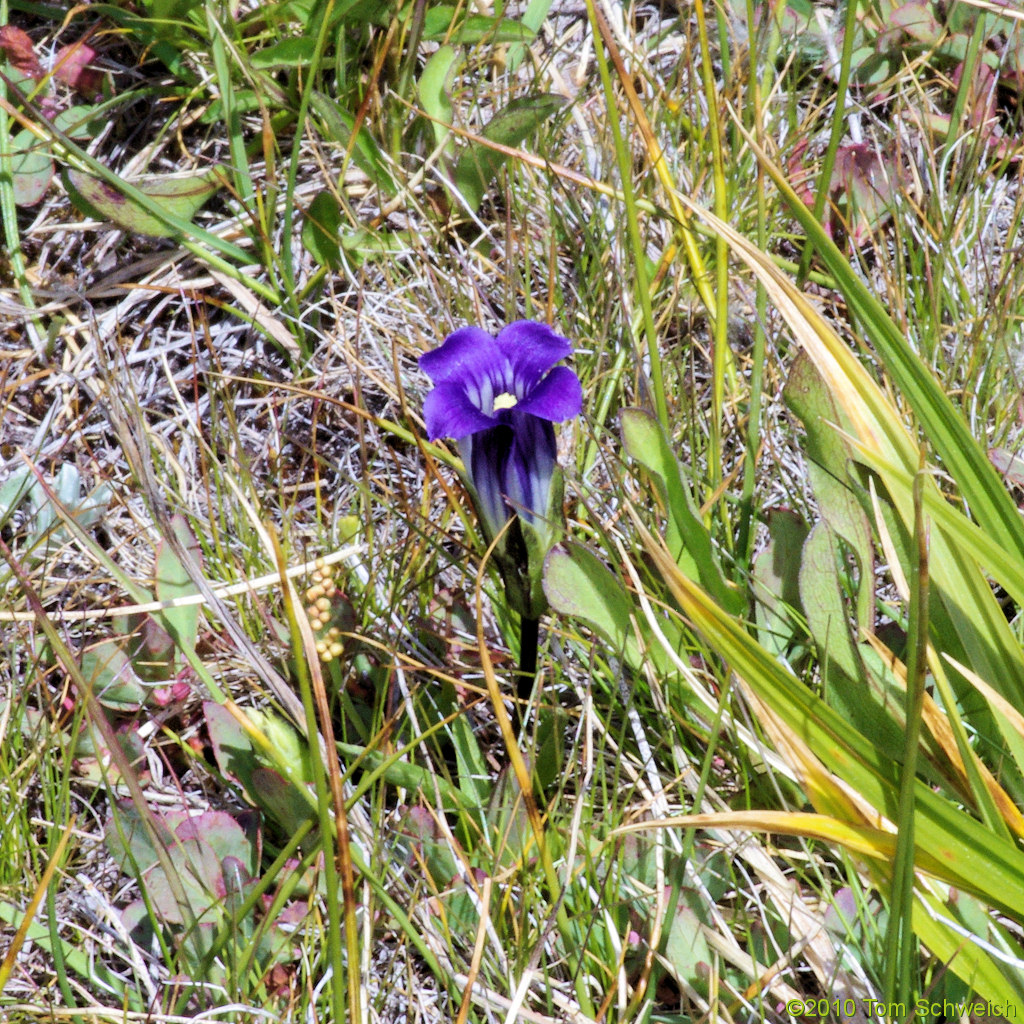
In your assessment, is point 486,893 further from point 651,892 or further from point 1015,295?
point 1015,295

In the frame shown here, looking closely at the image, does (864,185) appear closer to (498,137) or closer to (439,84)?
(498,137)

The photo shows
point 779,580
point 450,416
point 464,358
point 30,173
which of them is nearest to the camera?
point 450,416

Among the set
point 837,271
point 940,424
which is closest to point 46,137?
point 837,271

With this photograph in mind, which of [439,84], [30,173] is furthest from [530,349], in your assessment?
[30,173]

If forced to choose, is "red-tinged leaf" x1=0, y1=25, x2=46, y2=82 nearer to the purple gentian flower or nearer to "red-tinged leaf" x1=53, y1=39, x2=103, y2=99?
"red-tinged leaf" x1=53, y1=39, x2=103, y2=99

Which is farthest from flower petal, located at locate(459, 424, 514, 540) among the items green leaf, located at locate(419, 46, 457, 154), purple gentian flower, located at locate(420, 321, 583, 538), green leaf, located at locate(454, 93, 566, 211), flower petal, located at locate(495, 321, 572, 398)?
green leaf, located at locate(419, 46, 457, 154)
